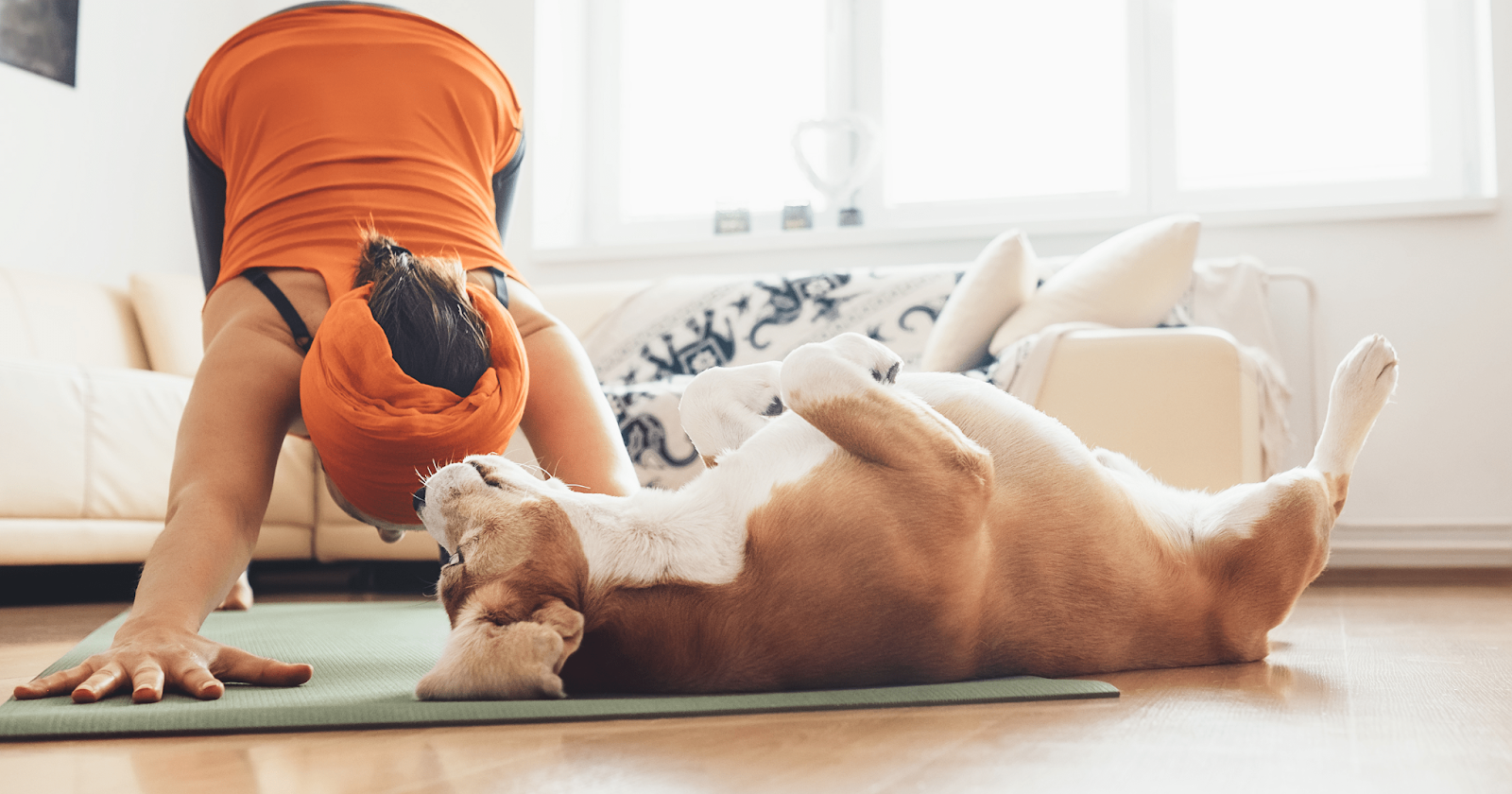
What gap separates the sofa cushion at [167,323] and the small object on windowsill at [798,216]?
225 cm

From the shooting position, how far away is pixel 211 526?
4.15ft

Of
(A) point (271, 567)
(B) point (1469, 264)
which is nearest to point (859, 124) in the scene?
(B) point (1469, 264)

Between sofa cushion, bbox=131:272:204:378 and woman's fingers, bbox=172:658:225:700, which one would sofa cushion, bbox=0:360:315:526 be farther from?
woman's fingers, bbox=172:658:225:700

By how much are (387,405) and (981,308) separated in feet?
6.92

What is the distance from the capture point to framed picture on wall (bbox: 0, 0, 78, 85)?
3936mm

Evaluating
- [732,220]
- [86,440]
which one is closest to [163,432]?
[86,440]

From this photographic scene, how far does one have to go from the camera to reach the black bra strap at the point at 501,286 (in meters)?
1.62

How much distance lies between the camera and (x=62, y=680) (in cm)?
116

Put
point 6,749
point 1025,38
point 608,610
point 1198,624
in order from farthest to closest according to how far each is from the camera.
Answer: point 1025,38 → point 1198,624 → point 608,610 → point 6,749

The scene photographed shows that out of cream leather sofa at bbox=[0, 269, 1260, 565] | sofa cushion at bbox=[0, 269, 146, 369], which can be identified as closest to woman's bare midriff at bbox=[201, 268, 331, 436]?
cream leather sofa at bbox=[0, 269, 1260, 565]

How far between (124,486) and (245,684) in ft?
6.43

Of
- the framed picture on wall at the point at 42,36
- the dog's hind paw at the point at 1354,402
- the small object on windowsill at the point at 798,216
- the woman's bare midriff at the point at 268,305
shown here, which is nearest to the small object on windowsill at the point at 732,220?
the small object on windowsill at the point at 798,216

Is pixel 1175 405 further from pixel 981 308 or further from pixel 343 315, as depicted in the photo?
pixel 343 315

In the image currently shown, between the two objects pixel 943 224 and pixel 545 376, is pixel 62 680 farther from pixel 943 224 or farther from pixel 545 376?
pixel 943 224
